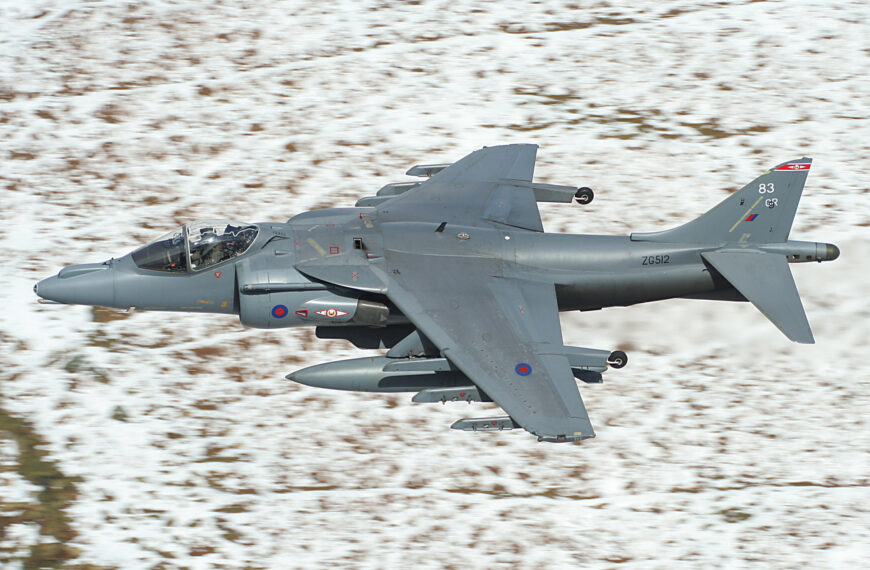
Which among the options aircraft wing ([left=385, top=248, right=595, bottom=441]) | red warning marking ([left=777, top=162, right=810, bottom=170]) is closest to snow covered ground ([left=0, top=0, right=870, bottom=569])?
aircraft wing ([left=385, top=248, right=595, bottom=441])

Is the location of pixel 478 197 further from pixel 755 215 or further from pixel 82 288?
pixel 82 288

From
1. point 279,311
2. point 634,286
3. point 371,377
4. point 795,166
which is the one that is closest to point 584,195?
point 634,286

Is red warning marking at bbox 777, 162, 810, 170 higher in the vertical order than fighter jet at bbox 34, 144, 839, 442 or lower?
higher

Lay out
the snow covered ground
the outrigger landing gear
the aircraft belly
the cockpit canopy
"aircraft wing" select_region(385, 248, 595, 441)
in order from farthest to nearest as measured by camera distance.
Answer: the aircraft belly
the cockpit canopy
the outrigger landing gear
the snow covered ground
"aircraft wing" select_region(385, 248, 595, 441)

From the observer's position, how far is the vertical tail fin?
18.1 metres

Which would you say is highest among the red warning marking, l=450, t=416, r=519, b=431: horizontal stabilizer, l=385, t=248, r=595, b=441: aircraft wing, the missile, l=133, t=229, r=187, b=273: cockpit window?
the red warning marking

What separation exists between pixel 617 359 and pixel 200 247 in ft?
24.5

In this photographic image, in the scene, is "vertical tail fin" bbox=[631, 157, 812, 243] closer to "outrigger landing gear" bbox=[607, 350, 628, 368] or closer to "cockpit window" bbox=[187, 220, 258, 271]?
"outrigger landing gear" bbox=[607, 350, 628, 368]

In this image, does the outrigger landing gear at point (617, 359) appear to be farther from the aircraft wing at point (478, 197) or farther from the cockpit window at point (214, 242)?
the cockpit window at point (214, 242)

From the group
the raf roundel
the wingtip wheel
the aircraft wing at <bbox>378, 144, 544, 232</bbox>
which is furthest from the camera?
the wingtip wheel

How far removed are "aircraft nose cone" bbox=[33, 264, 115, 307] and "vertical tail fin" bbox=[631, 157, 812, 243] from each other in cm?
950

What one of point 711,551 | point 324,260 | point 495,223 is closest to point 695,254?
point 495,223

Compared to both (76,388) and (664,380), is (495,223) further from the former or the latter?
(76,388)

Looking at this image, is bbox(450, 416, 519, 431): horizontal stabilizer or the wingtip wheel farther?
the wingtip wheel
